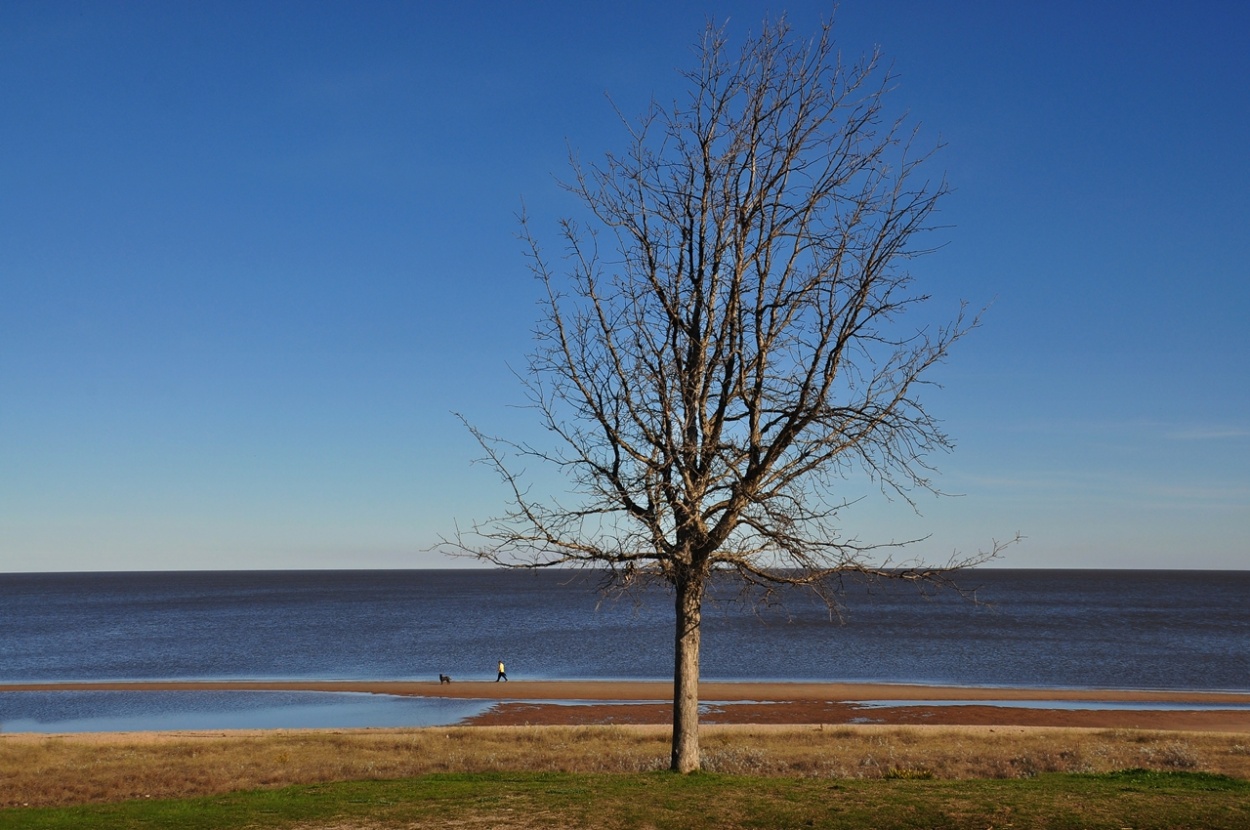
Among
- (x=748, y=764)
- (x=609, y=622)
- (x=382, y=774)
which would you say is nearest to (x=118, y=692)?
(x=382, y=774)

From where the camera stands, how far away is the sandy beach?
1352 inches

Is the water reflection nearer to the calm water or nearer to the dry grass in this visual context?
the calm water

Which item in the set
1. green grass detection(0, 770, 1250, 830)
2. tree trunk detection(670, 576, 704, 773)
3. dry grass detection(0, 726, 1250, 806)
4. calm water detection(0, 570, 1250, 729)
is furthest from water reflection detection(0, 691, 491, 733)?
tree trunk detection(670, 576, 704, 773)

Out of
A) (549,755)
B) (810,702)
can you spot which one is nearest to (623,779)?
(549,755)

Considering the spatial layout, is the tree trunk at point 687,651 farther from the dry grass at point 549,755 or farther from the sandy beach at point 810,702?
the sandy beach at point 810,702

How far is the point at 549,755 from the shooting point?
23188 millimetres

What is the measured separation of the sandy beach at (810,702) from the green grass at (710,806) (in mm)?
20949

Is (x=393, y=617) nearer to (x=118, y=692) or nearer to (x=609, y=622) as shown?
(x=609, y=622)

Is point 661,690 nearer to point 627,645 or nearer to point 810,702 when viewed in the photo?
point 810,702

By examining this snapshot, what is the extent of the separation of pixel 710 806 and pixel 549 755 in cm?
1274

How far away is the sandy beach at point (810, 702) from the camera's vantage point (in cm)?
3434

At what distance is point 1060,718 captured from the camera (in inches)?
1366

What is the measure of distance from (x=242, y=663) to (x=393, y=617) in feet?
155

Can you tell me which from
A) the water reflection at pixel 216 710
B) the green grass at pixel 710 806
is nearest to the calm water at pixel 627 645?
the water reflection at pixel 216 710
